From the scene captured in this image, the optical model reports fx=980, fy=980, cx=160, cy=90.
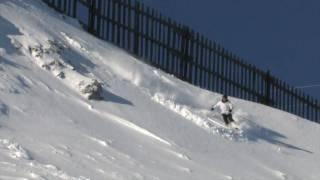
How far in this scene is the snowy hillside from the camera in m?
10.5

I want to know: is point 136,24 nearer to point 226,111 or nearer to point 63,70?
point 226,111

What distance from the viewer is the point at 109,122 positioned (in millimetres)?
12562

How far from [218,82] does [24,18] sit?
16.5ft

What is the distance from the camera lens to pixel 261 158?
14.5 metres

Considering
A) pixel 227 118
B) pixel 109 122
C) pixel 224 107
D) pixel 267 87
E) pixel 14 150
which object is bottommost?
pixel 14 150

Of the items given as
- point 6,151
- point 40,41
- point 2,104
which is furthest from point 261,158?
point 6,151

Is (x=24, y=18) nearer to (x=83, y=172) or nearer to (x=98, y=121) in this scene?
(x=98, y=121)

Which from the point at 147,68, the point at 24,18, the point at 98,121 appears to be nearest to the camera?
the point at 98,121

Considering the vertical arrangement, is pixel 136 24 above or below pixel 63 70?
above

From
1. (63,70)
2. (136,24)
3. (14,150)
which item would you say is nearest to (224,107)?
(136,24)

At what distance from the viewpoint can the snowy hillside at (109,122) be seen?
10461mm

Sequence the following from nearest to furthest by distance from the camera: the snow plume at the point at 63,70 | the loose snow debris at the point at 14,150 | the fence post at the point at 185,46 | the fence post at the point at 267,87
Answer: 1. the loose snow debris at the point at 14,150
2. the snow plume at the point at 63,70
3. the fence post at the point at 185,46
4. the fence post at the point at 267,87

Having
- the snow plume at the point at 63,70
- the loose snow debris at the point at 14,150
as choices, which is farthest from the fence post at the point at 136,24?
the loose snow debris at the point at 14,150

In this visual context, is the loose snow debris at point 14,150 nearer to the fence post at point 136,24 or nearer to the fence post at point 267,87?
the fence post at point 136,24
